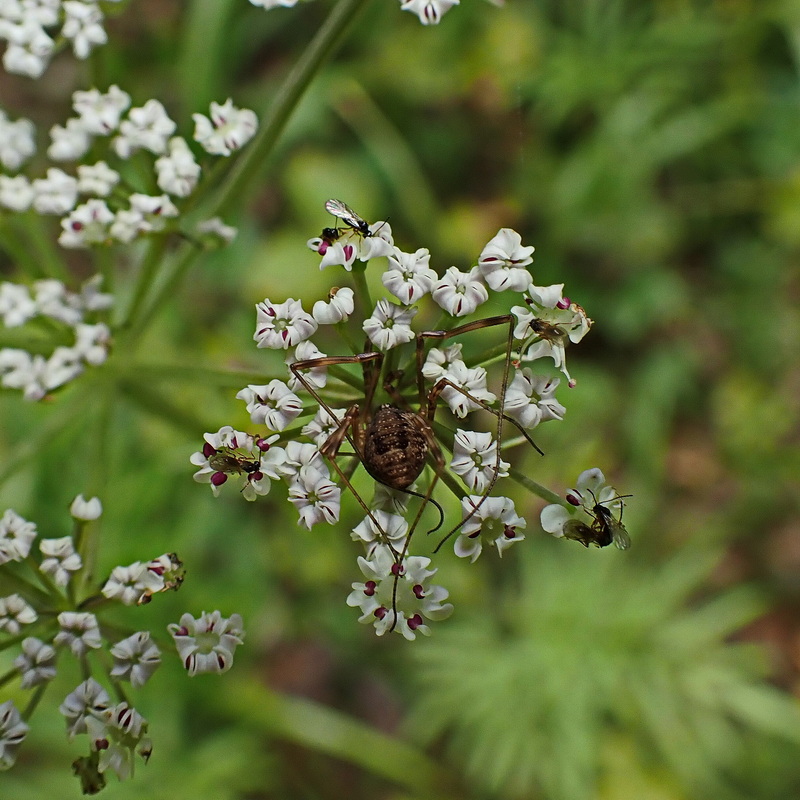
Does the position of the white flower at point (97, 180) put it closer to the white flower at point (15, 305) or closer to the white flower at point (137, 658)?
the white flower at point (15, 305)

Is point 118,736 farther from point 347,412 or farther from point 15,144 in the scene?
point 15,144

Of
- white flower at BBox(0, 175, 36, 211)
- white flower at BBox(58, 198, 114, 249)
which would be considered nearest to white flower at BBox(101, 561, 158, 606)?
white flower at BBox(58, 198, 114, 249)

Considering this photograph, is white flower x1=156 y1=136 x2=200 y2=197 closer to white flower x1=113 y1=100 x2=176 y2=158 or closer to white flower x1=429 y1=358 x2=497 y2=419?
white flower x1=113 y1=100 x2=176 y2=158

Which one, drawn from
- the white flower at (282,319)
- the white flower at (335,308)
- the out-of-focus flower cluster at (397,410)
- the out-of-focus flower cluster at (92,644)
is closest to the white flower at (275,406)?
the out-of-focus flower cluster at (397,410)

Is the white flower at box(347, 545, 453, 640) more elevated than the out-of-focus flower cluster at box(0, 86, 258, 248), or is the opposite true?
the out-of-focus flower cluster at box(0, 86, 258, 248)

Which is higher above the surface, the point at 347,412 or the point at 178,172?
the point at 178,172

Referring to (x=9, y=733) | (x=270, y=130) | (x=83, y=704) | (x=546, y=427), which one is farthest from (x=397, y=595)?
(x=546, y=427)

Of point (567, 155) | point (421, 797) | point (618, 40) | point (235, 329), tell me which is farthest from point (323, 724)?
point (618, 40)
